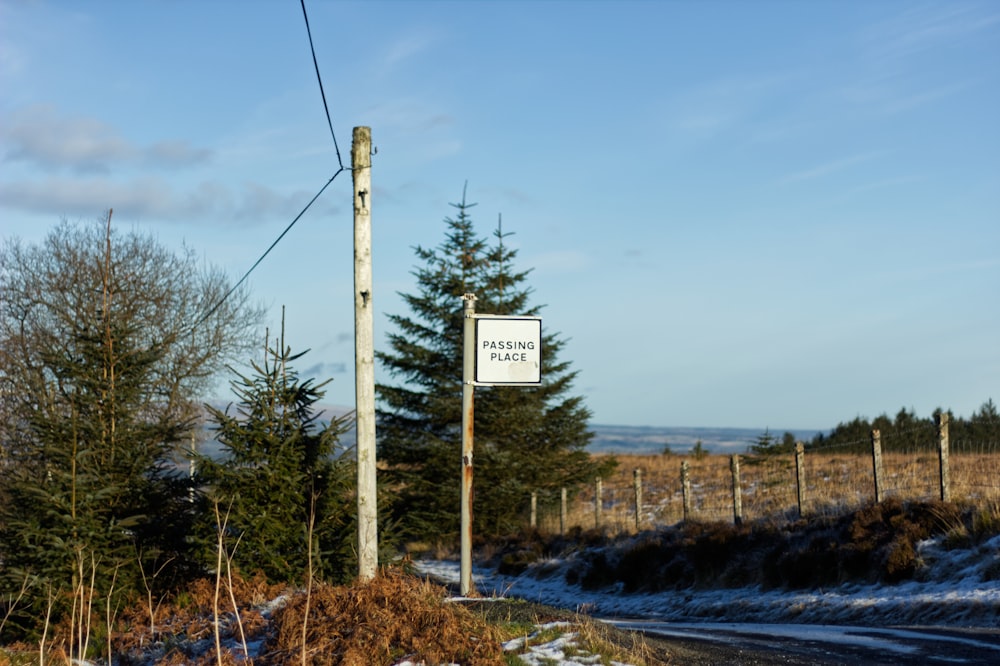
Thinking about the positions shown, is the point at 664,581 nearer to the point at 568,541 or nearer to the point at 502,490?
the point at 568,541

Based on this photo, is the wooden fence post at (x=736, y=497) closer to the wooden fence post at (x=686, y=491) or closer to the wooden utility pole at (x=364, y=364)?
the wooden fence post at (x=686, y=491)

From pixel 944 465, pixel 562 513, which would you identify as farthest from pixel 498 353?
pixel 562 513

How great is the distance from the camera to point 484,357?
496 inches

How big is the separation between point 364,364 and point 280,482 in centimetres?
257

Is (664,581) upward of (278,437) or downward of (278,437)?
downward

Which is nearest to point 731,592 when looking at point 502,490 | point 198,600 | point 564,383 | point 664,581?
point 664,581

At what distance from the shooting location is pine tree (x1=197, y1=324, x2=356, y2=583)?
13.1 metres

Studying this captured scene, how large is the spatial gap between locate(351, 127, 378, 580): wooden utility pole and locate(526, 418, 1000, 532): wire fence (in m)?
10.4

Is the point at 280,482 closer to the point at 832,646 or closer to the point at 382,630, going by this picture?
the point at 382,630

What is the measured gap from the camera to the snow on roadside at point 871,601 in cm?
1379

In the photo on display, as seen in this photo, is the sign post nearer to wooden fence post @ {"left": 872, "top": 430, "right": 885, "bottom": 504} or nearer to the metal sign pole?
the metal sign pole

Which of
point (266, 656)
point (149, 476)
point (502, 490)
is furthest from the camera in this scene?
point (502, 490)

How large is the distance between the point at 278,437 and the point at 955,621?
927 centimetres

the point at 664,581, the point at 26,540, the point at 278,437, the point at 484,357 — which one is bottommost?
the point at 664,581
